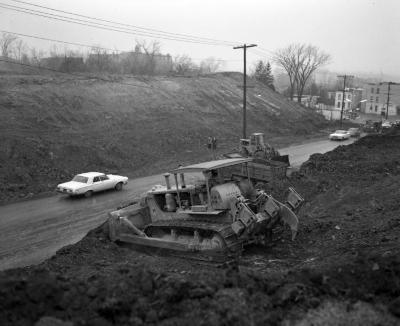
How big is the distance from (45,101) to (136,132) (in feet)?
23.2

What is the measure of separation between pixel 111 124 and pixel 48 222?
18.4m

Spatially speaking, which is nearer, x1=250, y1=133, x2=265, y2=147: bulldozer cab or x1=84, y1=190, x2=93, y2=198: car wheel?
x1=84, y1=190, x2=93, y2=198: car wheel

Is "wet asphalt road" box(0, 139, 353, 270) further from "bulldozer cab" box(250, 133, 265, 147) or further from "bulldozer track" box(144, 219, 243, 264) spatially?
"bulldozer cab" box(250, 133, 265, 147)

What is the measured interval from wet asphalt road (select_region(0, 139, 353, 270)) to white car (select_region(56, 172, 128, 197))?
339mm

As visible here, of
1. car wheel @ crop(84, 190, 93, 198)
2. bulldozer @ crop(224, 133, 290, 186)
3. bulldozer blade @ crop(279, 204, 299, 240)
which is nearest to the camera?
bulldozer blade @ crop(279, 204, 299, 240)

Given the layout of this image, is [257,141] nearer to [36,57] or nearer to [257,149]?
[257,149]

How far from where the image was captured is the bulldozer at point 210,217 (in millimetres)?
10516

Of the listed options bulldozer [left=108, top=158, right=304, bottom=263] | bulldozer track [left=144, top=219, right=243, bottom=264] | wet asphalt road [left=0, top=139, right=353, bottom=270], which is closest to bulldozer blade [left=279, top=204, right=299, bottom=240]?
bulldozer [left=108, top=158, right=304, bottom=263]

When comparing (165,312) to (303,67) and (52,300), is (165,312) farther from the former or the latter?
(303,67)

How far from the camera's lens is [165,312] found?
6.43 m

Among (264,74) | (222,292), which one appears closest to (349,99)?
(264,74)

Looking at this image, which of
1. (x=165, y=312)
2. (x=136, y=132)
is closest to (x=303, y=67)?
(x=136, y=132)

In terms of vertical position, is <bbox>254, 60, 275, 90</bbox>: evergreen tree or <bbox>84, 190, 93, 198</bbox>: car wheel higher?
<bbox>254, 60, 275, 90</bbox>: evergreen tree

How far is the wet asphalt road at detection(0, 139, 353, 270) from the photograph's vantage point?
13.4m
